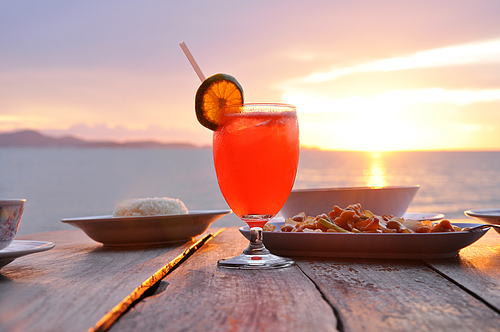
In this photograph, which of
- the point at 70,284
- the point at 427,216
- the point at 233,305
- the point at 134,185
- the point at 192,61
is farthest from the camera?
the point at 134,185

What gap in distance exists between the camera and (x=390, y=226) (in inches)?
40.4

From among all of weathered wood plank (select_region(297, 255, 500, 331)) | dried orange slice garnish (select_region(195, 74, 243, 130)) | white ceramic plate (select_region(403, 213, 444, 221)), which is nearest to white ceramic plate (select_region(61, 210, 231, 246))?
dried orange slice garnish (select_region(195, 74, 243, 130))

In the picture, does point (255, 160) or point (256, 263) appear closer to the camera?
point (256, 263)

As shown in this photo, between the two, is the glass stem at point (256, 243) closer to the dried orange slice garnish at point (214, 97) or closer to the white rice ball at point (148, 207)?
the dried orange slice garnish at point (214, 97)

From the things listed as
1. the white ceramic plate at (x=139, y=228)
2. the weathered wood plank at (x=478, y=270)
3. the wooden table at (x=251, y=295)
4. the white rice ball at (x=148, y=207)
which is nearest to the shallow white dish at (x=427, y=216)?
the weathered wood plank at (x=478, y=270)

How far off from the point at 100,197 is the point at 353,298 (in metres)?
35.7

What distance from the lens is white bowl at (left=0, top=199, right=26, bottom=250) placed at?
0.88 meters

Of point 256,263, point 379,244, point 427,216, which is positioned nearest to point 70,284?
point 256,263

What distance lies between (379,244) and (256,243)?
301 mm

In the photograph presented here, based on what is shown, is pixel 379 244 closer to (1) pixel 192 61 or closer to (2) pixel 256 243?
(2) pixel 256 243

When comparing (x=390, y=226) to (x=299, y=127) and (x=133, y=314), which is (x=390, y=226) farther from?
(x=133, y=314)

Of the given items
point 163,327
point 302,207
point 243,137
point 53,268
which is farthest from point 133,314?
point 302,207

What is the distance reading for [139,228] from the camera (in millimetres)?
1305

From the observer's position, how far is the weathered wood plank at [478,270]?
0.66 m
